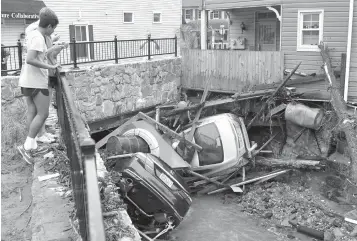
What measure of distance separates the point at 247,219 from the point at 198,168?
2141mm

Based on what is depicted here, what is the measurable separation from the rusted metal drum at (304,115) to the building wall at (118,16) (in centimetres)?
1240

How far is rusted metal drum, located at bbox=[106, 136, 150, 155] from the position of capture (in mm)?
9820

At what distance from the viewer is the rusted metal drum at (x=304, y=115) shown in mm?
13164

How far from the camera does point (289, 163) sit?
43.1 ft

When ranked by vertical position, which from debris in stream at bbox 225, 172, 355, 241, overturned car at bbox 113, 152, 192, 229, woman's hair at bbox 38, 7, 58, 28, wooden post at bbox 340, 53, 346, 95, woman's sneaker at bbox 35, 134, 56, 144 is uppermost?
woman's hair at bbox 38, 7, 58, 28

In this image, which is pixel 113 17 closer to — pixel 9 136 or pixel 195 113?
pixel 195 113

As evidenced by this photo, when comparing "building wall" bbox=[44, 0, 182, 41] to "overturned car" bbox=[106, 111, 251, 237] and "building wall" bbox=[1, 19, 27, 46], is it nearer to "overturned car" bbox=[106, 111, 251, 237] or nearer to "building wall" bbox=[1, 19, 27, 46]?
"building wall" bbox=[1, 19, 27, 46]

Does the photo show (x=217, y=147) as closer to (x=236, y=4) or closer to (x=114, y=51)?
(x=114, y=51)

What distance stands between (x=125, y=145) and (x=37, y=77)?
17.5 feet

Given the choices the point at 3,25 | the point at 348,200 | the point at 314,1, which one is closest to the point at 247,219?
the point at 348,200

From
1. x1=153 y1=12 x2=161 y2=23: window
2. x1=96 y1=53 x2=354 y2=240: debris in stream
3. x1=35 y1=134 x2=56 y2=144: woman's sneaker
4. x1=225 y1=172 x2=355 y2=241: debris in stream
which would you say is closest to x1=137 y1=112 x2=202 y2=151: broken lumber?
x1=96 y1=53 x2=354 y2=240: debris in stream

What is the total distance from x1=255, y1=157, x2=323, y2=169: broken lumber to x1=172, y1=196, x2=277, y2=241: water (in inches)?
Result: 84.3

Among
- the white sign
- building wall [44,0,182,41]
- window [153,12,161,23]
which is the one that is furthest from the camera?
window [153,12,161,23]

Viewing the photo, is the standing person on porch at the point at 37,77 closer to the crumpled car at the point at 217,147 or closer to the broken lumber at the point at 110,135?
the broken lumber at the point at 110,135
